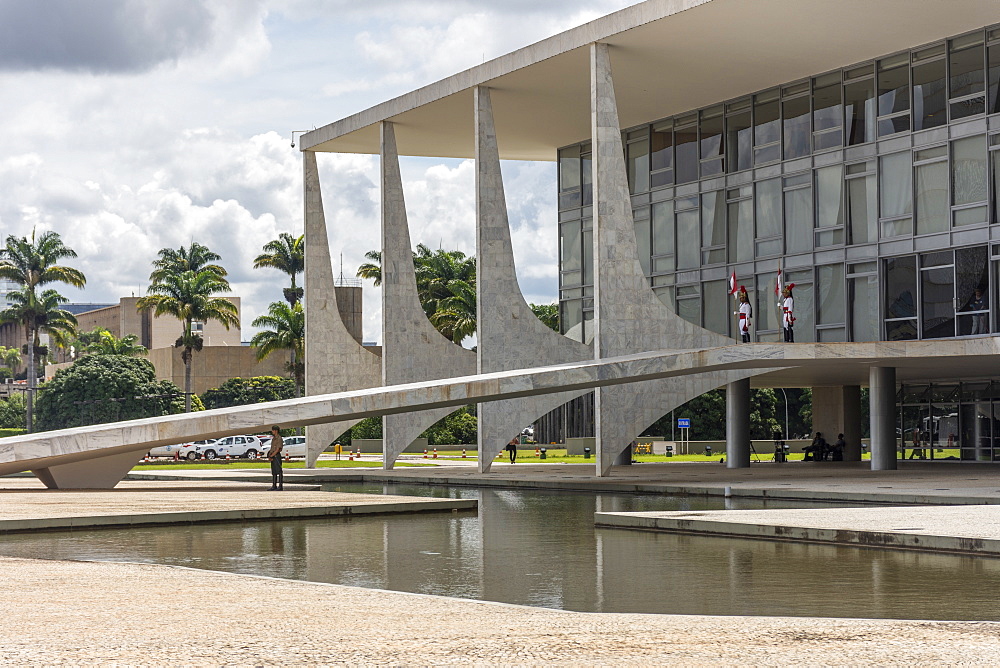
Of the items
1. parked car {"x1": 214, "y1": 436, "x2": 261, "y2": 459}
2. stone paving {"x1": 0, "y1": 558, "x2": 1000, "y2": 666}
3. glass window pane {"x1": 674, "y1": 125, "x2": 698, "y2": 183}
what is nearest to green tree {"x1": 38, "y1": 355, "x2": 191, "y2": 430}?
parked car {"x1": 214, "y1": 436, "x2": 261, "y2": 459}

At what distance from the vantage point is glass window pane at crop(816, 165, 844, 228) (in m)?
33.0

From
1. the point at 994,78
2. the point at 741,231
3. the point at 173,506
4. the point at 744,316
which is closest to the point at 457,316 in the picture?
the point at 741,231

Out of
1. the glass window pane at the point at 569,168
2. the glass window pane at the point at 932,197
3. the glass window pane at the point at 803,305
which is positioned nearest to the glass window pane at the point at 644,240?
the glass window pane at the point at 569,168

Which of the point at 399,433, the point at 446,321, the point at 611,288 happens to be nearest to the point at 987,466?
the point at 611,288

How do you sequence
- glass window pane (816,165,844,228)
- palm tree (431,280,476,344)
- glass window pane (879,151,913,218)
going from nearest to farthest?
glass window pane (879,151,913,218) < glass window pane (816,165,844,228) < palm tree (431,280,476,344)

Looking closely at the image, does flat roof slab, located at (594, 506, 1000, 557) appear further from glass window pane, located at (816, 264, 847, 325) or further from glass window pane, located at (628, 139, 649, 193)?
glass window pane, located at (628, 139, 649, 193)

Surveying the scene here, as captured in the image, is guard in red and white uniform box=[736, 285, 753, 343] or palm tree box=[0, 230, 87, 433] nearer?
guard in red and white uniform box=[736, 285, 753, 343]

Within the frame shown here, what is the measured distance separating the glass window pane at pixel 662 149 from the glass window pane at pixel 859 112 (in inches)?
248

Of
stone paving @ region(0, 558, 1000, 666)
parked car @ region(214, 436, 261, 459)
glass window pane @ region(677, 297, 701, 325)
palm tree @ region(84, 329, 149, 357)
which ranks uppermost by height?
palm tree @ region(84, 329, 149, 357)

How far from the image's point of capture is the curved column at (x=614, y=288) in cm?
3098

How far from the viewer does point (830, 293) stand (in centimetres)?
3347

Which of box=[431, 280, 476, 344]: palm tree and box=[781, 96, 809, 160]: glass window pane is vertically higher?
box=[781, 96, 809, 160]: glass window pane

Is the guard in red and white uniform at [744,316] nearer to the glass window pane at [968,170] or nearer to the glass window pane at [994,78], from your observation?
the glass window pane at [968,170]

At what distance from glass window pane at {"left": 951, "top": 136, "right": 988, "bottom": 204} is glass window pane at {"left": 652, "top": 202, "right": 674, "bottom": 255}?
9186 mm
